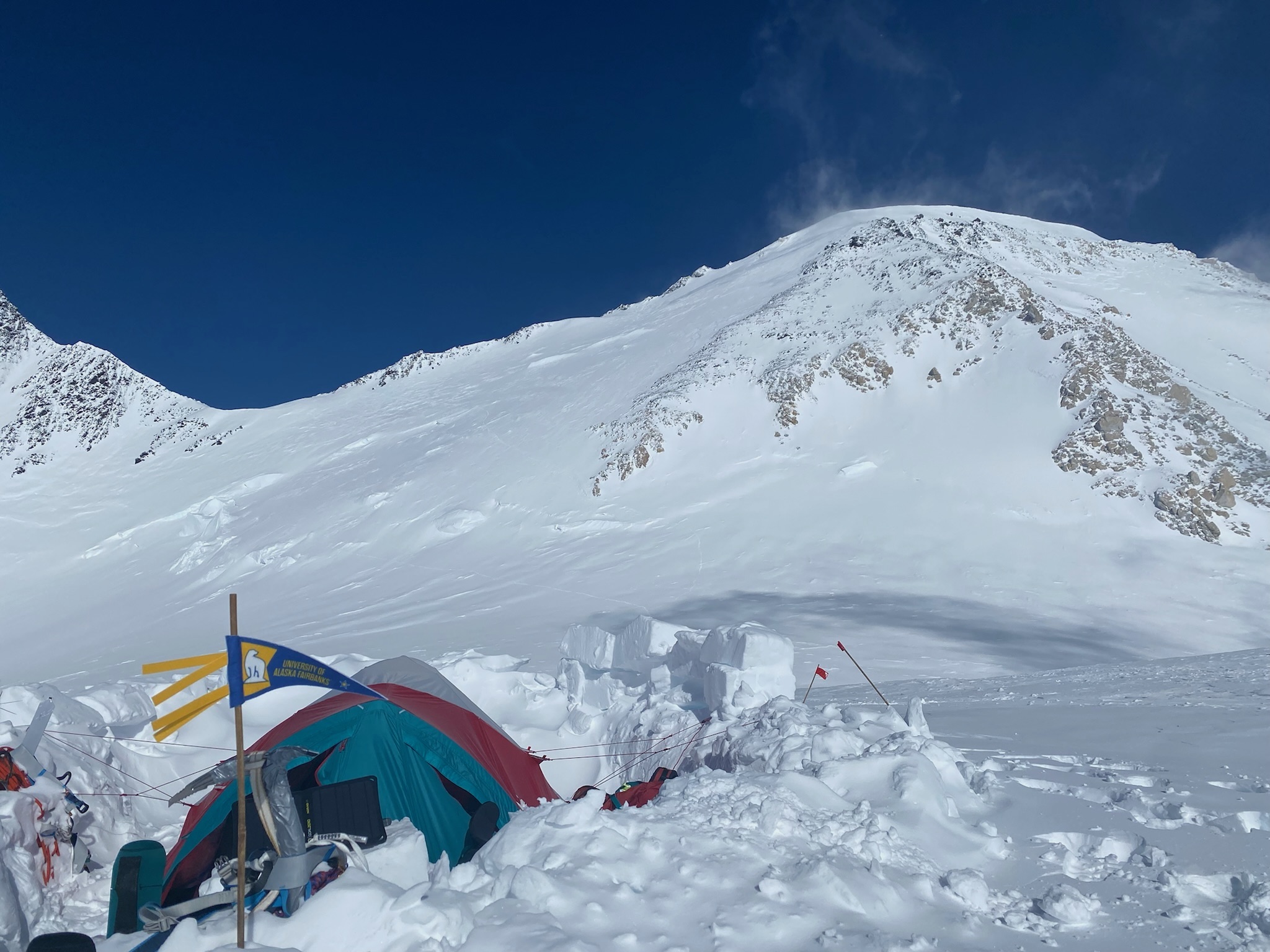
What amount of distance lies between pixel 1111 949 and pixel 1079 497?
25.8 metres

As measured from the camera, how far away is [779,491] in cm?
2819

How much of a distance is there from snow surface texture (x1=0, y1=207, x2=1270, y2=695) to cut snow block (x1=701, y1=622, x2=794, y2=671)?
5.05 metres

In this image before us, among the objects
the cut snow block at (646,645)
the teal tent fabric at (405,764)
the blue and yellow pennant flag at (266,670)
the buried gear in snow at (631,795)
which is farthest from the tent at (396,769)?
the cut snow block at (646,645)

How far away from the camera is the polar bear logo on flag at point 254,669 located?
3.82 m

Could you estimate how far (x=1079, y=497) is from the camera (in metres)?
25.3

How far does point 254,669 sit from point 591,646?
28.3 feet

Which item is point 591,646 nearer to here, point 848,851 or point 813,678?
point 813,678

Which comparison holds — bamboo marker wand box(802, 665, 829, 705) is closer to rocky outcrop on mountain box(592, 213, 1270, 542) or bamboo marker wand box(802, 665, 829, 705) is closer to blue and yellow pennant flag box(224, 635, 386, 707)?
blue and yellow pennant flag box(224, 635, 386, 707)

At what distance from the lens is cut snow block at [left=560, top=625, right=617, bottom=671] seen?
38.7 ft

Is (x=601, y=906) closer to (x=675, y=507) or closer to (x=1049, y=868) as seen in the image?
(x=1049, y=868)

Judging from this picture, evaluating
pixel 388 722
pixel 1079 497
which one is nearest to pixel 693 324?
pixel 1079 497

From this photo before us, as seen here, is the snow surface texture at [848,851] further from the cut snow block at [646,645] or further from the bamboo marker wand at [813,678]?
the cut snow block at [646,645]

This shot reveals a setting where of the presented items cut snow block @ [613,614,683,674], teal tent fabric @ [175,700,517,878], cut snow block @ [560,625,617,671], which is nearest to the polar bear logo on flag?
teal tent fabric @ [175,700,517,878]

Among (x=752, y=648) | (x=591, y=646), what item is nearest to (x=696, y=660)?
(x=752, y=648)
